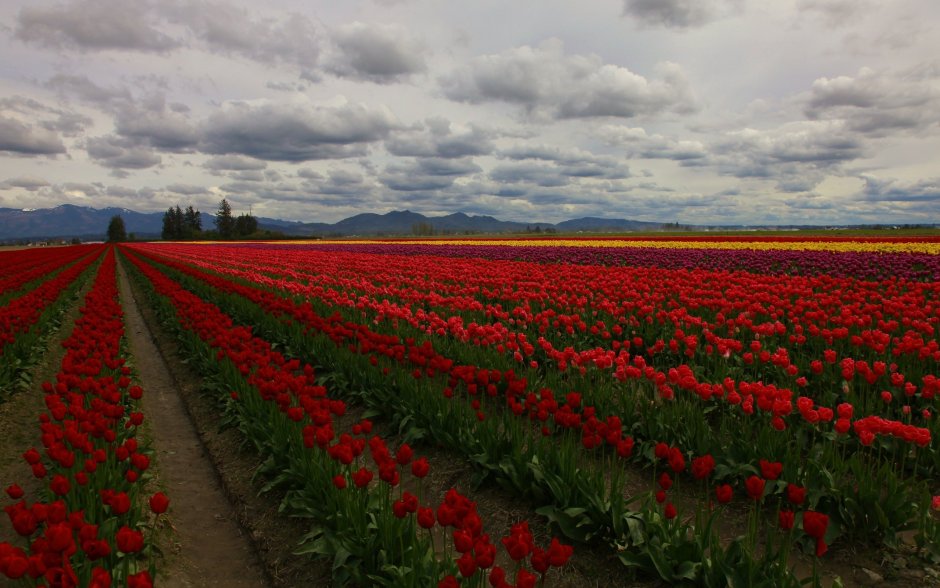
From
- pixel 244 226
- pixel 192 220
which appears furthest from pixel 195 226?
pixel 244 226

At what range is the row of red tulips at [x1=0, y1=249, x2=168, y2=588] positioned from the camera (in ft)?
9.51

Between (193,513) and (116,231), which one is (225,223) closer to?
(116,231)

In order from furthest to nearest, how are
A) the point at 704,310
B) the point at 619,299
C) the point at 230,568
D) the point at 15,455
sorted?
the point at 619,299, the point at 704,310, the point at 15,455, the point at 230,568

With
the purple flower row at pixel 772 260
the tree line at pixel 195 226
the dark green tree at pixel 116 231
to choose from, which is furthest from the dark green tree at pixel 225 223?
the purple flower row at pixel 772 260

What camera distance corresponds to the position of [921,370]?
6305mm

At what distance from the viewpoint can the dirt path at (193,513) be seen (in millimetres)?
4516

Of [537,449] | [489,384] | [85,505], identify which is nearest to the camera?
[85,505]

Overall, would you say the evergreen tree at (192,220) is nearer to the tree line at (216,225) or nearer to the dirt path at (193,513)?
the tree line at (216,225)

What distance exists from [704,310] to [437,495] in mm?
7361

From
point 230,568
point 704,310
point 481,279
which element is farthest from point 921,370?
point 481,279

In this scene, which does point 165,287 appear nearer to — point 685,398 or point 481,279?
point 481,279

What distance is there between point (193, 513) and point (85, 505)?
146cm

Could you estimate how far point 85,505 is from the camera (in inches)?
165

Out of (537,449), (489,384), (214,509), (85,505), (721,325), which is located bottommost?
(214,509)
